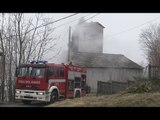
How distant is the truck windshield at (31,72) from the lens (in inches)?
715

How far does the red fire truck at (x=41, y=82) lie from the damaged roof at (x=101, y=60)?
23711 mm

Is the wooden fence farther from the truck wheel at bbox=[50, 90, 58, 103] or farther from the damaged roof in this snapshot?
the damaged roof

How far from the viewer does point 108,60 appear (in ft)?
150

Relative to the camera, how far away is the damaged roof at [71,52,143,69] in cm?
4419

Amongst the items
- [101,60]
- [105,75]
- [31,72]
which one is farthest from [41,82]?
[101,60]

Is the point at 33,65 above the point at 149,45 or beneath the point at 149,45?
beneath

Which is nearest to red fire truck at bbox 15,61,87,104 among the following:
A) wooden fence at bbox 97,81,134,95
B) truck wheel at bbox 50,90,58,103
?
truck wheel at bbox 50,90,58,103

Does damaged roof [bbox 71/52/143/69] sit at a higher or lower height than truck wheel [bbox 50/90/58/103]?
higher

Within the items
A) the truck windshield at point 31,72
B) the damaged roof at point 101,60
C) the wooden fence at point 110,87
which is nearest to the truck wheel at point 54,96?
the truck windshield at point 31,72
